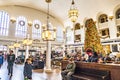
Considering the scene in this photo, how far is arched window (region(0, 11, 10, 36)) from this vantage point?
17906 millimetres

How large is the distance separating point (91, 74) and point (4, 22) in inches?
671

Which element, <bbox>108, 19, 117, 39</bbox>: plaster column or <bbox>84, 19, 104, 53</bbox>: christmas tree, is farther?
<bbox>108, 19, 117, 39</bbox>: plaster column

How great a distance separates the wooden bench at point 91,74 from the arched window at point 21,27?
15.6 meters

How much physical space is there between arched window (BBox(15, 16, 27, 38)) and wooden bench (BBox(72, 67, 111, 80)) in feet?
51.3

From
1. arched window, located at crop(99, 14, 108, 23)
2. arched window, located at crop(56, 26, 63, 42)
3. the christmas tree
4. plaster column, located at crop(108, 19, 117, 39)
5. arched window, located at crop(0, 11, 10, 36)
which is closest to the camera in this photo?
the christmas tree

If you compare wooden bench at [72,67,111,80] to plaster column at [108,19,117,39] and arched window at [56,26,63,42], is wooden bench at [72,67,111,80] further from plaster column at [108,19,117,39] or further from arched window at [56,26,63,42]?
arched window at [56,26,63,42]

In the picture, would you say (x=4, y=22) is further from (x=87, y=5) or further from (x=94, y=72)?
(x=94, y=72)

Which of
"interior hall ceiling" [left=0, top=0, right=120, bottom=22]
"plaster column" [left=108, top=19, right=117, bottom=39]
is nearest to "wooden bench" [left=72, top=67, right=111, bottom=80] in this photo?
"plaster column" [left=108, top=19, right=117, bottom=39]

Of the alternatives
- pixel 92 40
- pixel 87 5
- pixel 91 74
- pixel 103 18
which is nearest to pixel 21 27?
pixel 87 5

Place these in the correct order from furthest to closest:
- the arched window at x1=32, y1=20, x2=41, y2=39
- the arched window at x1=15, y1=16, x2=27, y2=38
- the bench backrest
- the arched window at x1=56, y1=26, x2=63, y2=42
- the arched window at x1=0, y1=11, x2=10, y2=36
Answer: the arched window at x1=56, y1=26, x2=63, y2=42 → the arched window at x1=32, y1=20, x2=41, y2=39 → the arched window at x1=15, y1=16, x2=27, y2=38 → the arched window at x1=0, y1=11, x2=10, y2=36 → the bench backrest

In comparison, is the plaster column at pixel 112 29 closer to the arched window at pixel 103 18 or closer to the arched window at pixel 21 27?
the arched window at pixel 103 18

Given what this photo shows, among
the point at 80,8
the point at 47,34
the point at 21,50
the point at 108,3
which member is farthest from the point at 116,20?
the point at 21,50

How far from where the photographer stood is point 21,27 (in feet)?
64.1

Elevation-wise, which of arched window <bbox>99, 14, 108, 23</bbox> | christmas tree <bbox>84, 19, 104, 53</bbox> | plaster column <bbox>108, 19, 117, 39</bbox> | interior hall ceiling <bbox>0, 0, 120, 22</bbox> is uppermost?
interior hall ceiling <bbox>0, 0, 120, 22</bbox>
